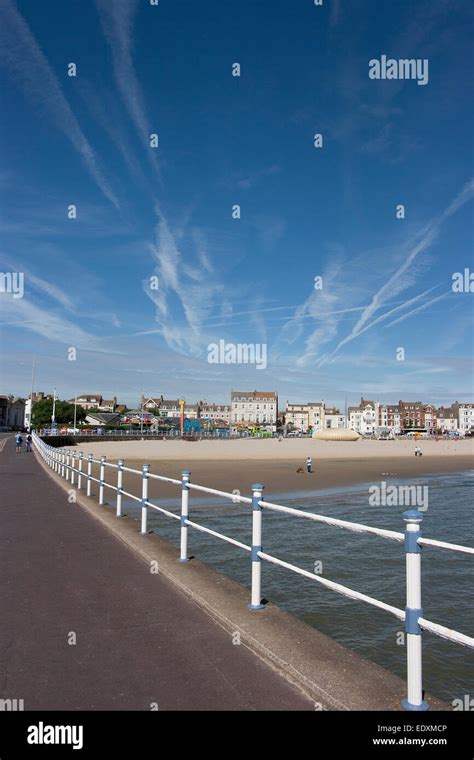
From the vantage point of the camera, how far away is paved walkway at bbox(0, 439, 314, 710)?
387 centimetres

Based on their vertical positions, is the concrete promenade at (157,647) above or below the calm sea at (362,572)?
above

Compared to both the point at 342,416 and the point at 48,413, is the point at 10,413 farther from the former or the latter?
the point at 342,416

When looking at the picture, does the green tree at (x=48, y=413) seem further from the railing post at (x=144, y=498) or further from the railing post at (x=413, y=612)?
the railing post at (x=413, y=612)

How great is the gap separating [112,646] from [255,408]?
18649 centimetres

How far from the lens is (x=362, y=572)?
1018 centimetres

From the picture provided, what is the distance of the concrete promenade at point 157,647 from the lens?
3.87 metres

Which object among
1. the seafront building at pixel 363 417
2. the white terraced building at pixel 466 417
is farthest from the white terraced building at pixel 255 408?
the white terraced building at pixel 466 417

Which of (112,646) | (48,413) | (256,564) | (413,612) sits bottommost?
(112,646)

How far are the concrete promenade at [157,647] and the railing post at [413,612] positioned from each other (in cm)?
18

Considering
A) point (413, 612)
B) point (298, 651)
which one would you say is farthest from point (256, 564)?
point (413, 612)

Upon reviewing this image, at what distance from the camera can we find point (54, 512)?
13.0m

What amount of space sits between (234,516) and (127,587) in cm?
1006

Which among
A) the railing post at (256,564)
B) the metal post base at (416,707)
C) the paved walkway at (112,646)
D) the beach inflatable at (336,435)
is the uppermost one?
the railing post at (256,564)
